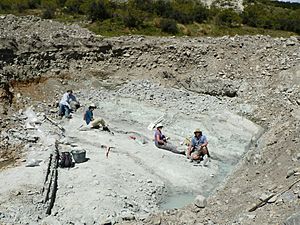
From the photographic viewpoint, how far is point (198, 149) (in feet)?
51.9

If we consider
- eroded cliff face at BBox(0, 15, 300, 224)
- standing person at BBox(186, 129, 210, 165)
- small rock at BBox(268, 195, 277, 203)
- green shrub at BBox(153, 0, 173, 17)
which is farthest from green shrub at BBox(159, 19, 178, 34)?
small rock at BBox(268, 195, 277, 203)

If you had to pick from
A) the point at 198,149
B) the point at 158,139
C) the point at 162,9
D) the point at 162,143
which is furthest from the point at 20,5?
the point at 198,149

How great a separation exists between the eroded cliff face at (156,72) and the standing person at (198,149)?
1262mm

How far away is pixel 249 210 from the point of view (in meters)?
11.0

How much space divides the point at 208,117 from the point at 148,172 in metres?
5.43

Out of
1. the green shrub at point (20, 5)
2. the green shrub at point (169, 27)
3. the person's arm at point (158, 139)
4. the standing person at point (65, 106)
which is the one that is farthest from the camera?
the green shrub at point (20, 5)

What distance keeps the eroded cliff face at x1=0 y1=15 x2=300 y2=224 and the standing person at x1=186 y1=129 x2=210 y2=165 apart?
126cm

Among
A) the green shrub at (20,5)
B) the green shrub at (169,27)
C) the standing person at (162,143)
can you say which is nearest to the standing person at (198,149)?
the standing person at (162,143)

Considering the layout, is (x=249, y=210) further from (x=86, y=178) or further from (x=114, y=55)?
(x=114, y=55)

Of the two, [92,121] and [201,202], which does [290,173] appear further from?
[92,121]

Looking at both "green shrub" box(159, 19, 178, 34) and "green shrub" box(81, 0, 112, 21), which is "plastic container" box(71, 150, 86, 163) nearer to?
"green shrub" box(159, 19, 178, 34)

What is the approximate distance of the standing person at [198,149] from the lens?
15734 millimetres

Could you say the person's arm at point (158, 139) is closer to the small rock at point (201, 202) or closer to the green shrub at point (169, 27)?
the small rock at point (201, 202)

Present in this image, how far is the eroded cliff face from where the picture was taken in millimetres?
19231
